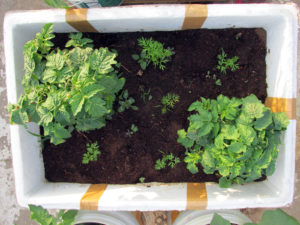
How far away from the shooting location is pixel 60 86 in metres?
1.13

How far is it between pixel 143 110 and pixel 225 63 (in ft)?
1.69

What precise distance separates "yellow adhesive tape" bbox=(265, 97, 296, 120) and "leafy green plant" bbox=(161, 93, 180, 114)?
489 millimetres

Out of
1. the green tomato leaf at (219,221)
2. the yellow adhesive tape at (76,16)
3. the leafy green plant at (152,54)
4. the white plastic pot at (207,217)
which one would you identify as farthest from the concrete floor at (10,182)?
the leafy green plant at (152,54)

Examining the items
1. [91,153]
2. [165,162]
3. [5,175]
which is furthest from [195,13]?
[5,175]

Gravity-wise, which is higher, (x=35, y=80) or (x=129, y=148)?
(x=35, y=80)

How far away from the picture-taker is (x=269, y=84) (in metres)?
1.42

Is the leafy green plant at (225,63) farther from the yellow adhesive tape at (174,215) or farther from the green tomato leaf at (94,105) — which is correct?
the yellow adhesive tape at (174,215)

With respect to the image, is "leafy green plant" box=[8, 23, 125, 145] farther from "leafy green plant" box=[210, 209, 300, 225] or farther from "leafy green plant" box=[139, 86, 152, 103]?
"leafy green plant" box=[210, 209, 300, 225]

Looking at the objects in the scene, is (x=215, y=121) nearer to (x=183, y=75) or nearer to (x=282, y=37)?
(x=183, y=75)

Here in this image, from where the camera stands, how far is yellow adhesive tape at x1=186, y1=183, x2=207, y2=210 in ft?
4.17

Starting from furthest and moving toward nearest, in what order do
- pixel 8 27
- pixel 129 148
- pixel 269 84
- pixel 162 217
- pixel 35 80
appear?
pixel 162 217, pixel 129 148, pixel 269 84, pixel 8 27, pixel 35 80

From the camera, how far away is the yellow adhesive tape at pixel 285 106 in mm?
1236

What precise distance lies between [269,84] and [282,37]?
26 cm

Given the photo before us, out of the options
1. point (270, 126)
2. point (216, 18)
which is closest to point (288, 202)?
point (270, 126)
